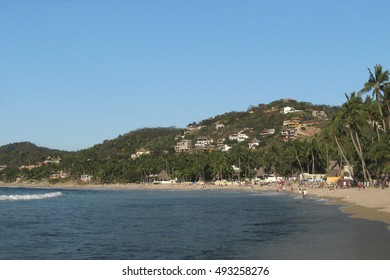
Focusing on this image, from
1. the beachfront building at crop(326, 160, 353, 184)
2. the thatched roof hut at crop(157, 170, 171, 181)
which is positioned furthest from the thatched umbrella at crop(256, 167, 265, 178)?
the thatched roof hut at crop(157, 170, 171, 181)

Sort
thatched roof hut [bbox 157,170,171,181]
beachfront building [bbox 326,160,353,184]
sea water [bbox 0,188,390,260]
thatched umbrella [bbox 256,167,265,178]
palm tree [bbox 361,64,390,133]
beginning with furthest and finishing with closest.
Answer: thatched roof hut [bbox 157,170,171,181]
thatched umbrella [bbox 256,167,265,178]
beachfront building [bbox 326,160,353,184]
palm tree [bbox 361,64,390,133]
sea water [bbox 0,188,390,260]

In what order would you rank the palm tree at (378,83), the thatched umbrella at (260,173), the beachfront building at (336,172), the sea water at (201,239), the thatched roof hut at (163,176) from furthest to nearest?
the thatched roof hut at (163,176), the thatched umbrella at (260,173), the beachfront building at (336,172), the palm tree at (378,83), the sea water at (201,239)

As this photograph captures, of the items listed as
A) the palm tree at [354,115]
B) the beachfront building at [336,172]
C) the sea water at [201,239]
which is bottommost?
the sea water at [201,239]

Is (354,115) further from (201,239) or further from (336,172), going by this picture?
(201,239)

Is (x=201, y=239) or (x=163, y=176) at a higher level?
(x=163, y=176)

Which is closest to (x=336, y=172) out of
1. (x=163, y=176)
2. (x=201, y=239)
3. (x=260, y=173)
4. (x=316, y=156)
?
(x=316, y=156)

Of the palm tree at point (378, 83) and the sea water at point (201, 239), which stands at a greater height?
the palm tree at point (378, 83)

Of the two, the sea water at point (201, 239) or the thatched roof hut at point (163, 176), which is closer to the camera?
the sea water at point (201, 239)

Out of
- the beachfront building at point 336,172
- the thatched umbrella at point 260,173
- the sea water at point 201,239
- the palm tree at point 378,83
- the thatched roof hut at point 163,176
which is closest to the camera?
the sea water at point 201,239

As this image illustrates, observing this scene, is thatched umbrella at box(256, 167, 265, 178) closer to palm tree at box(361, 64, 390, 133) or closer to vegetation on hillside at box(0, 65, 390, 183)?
vegetation on hillside at box(0, 65, 390, 183)

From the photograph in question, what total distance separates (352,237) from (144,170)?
14530 centimetres

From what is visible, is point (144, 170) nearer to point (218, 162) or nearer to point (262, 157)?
point (218, 162)

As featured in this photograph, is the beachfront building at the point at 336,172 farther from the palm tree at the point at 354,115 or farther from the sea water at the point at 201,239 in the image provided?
the sea water at the point at 201,239

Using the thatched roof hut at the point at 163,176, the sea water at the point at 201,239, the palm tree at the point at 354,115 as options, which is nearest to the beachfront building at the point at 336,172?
the palm tree at the point at 354,115
